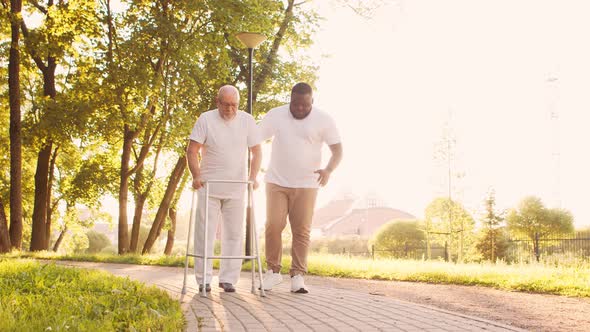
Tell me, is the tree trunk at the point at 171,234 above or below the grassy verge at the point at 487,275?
above

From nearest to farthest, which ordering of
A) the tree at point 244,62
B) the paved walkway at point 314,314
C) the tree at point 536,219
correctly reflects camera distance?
1. the paved walkway at point 314,314
2. the tree at point 244,62
3. the tree at point 536,219

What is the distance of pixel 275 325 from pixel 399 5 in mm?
20539

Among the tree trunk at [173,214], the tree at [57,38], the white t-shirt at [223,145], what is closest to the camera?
the white t-shirt at [223,145]

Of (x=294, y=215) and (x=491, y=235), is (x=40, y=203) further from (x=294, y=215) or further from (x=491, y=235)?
(x=491, y=235)

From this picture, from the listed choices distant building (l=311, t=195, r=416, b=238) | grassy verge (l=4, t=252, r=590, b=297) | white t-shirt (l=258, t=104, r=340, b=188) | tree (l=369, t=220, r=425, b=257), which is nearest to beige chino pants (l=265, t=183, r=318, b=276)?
white t-shirt (l=258, t=104, r=340, b=188)

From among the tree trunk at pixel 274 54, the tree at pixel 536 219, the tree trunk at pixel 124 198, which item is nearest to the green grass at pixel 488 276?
the tree trunk at pixel 274 54

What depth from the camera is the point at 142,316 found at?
499 centimetres

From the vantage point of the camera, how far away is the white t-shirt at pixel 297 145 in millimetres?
7664

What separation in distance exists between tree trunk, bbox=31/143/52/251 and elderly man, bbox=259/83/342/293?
18447mm

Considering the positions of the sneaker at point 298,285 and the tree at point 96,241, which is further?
the tree at point 96,241

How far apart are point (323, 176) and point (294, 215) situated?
2.02 ft

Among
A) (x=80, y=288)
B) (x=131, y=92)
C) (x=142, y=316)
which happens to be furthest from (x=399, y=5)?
(x=142, y=316)

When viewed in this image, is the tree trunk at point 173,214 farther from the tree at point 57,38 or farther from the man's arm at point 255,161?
the man's arm at point 255,161

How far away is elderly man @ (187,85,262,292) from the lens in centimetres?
760
